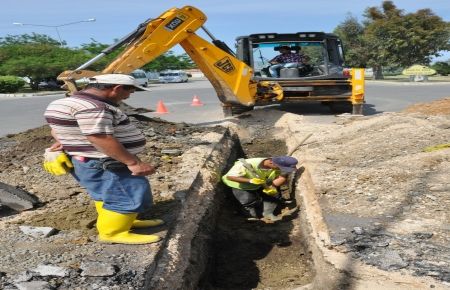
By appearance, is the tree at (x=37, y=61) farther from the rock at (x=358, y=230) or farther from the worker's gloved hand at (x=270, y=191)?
the rock at (x=358, y=230)

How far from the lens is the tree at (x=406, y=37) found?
1486 inches

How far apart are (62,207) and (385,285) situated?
3153 mm

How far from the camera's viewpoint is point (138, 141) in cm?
378

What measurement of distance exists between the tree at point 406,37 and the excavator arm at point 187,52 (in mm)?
31035

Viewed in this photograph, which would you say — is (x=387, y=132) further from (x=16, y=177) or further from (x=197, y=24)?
(x=16, y=177)

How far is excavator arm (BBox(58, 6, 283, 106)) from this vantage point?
337 inches

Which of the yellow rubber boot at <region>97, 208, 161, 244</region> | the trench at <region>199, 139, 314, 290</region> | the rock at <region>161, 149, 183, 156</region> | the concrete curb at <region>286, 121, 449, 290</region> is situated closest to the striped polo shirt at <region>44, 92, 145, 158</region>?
the yellow rubber boot at <region>97, 208, 161, 244</region>

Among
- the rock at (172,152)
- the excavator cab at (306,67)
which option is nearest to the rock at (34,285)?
the rock at (172,152)

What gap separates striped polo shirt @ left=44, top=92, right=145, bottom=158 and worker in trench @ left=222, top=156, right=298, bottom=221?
2.82m

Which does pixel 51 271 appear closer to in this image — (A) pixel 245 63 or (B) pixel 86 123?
(B) pixel 86 123

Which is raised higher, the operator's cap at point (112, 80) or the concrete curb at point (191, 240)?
the operator's cap at point (112, 80)

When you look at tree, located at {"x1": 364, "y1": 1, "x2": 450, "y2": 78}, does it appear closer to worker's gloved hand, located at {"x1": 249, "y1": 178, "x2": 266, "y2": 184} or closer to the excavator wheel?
the excavator wheel

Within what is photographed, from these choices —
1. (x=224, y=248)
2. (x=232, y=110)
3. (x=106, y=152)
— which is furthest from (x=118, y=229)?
(x=232, y=110)

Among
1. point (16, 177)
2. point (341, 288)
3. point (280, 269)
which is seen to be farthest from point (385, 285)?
point (16, 177)
